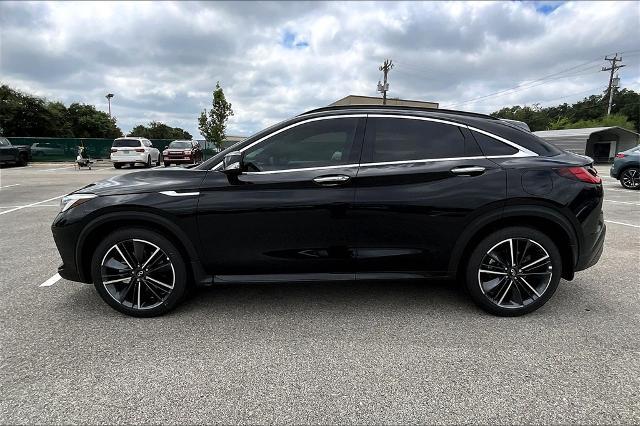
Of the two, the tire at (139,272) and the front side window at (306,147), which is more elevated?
the front side window at (306,147)

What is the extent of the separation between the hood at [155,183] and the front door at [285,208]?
13 cm

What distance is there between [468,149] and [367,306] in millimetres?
1661

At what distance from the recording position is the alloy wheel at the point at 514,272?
3.30 m

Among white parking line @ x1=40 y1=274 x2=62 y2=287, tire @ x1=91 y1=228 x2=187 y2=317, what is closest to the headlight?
tire @ x1=91 y1=228 x2=187 y2=317

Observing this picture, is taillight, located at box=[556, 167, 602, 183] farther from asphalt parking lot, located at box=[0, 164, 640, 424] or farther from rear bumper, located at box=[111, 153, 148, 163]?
rear bumper, located at box=[111, 153, 148, 163]

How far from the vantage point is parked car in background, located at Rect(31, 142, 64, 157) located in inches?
1077

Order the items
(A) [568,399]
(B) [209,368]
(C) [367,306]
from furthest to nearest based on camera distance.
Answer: (C) [367,306] < (B) [209,368] < (A) [568,399]

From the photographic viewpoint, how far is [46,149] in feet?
91.1

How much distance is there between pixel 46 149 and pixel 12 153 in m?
5.22

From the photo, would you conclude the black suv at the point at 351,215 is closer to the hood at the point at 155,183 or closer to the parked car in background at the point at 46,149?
the hood at the point at 155,183

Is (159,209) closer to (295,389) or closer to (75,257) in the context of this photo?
(75,257)

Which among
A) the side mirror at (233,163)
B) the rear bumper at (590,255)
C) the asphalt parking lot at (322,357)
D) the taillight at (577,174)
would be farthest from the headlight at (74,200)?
the rear bumper at (590,255)

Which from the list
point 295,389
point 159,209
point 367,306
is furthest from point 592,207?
point 159,209

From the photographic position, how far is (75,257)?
3303mm
